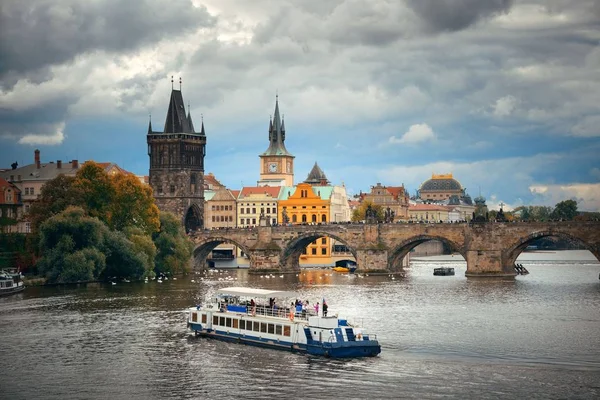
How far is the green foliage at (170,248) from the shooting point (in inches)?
5123

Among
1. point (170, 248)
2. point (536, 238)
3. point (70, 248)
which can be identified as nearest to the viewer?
point (70, 248)

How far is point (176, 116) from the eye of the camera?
164 m

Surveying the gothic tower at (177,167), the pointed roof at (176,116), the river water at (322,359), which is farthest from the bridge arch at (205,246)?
the river water at (322,359)

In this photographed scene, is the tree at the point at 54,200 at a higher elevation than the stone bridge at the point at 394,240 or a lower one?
higher

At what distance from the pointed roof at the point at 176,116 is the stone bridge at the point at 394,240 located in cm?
2192

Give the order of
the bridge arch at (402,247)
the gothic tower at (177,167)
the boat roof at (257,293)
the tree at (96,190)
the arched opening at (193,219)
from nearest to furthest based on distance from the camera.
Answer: the boat roof at (257,293) → the tree at (96,190) → the bridge arch at (402,247) → the gothic tower at (177,167) → the arched opening at (193,219)

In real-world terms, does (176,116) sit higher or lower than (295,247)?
higher

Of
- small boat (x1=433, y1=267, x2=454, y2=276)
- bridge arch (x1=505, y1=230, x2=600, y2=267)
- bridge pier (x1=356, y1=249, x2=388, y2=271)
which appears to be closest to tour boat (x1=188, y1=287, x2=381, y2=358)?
bridge arch (x1=505, y1=230, x2=600, y2=267)

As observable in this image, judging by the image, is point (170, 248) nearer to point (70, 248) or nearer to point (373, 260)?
point (70, 248)

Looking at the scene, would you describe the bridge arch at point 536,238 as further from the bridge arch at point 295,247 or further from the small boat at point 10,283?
the small boat at point 10,283

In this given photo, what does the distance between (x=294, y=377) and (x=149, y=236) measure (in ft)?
232

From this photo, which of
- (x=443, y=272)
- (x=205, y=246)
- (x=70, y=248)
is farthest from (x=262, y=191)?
(x=70, y=248)

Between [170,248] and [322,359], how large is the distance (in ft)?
238

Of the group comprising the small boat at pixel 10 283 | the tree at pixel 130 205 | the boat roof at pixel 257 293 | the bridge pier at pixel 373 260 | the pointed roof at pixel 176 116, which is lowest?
the boat roof at pixel 257 293
